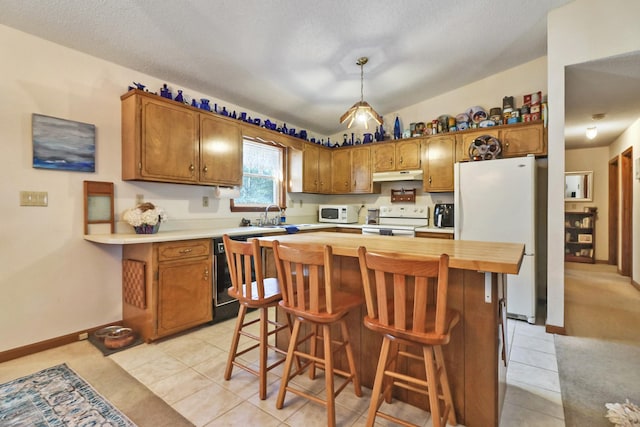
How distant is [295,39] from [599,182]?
21.5ft

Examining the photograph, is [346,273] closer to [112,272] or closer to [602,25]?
[112,272]

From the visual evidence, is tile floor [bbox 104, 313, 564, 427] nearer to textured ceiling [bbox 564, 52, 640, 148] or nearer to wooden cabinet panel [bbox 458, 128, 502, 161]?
wooden cabinet panel [bbox 458, 128, 502, 161]

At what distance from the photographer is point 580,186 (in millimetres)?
6051

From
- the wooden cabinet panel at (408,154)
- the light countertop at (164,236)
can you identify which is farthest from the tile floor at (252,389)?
the wooden cabinet panel at (408,154)

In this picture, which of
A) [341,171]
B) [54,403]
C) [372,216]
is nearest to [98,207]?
[54,403]

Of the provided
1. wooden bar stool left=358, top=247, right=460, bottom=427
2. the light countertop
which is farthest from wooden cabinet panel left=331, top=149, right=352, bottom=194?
wooden bar stool left=358, top=247, right=460, bottom=427

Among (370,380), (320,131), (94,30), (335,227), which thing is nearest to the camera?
(370,380)

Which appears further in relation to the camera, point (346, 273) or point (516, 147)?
point (516, 147)

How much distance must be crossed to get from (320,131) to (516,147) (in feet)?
9.85

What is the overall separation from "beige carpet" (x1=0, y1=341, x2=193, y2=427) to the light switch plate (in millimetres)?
1200

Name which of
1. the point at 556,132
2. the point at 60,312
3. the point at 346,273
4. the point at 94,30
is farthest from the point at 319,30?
the point at 60,312

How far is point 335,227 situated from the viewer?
4625 mm

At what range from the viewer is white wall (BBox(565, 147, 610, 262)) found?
5.78 metres

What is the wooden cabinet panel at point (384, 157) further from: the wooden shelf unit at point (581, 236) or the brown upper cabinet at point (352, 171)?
the wooden shelf unit at point (581, 236)
